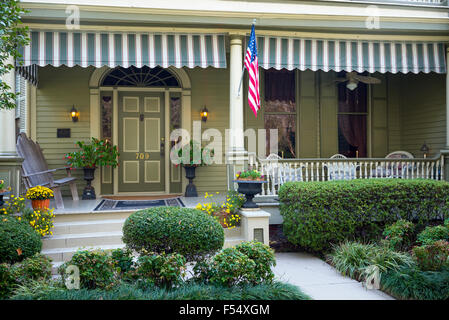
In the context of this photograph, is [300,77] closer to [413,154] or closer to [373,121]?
[373,121]

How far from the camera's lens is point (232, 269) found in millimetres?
3732

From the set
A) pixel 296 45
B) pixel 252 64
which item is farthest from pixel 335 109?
pixel 252 64

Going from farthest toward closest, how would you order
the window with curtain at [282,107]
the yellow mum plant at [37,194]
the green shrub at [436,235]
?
the window with curtain at [282,107] < the yellow mum plant at [37,194] < the green shrub at [436,235]

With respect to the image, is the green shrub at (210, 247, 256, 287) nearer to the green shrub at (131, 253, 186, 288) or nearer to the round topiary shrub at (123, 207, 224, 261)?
the round topiary shrub at (123, 207, 224, 261)

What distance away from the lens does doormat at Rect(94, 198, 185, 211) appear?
677 cm

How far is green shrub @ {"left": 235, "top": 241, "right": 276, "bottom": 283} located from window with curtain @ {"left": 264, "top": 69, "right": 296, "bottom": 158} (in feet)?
17.9

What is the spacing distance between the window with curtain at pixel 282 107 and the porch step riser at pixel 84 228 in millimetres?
4683

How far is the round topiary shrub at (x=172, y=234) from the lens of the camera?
3918mm

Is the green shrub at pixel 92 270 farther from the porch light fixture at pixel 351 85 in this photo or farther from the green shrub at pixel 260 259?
the porch light fixture at pixel 351 85

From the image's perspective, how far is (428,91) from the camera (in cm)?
888

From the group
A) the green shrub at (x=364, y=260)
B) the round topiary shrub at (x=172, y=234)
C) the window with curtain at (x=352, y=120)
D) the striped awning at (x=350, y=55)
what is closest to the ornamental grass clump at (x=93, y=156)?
the striped awning at (x=350, y=55)

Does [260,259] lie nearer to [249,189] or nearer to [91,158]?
[249,189]
